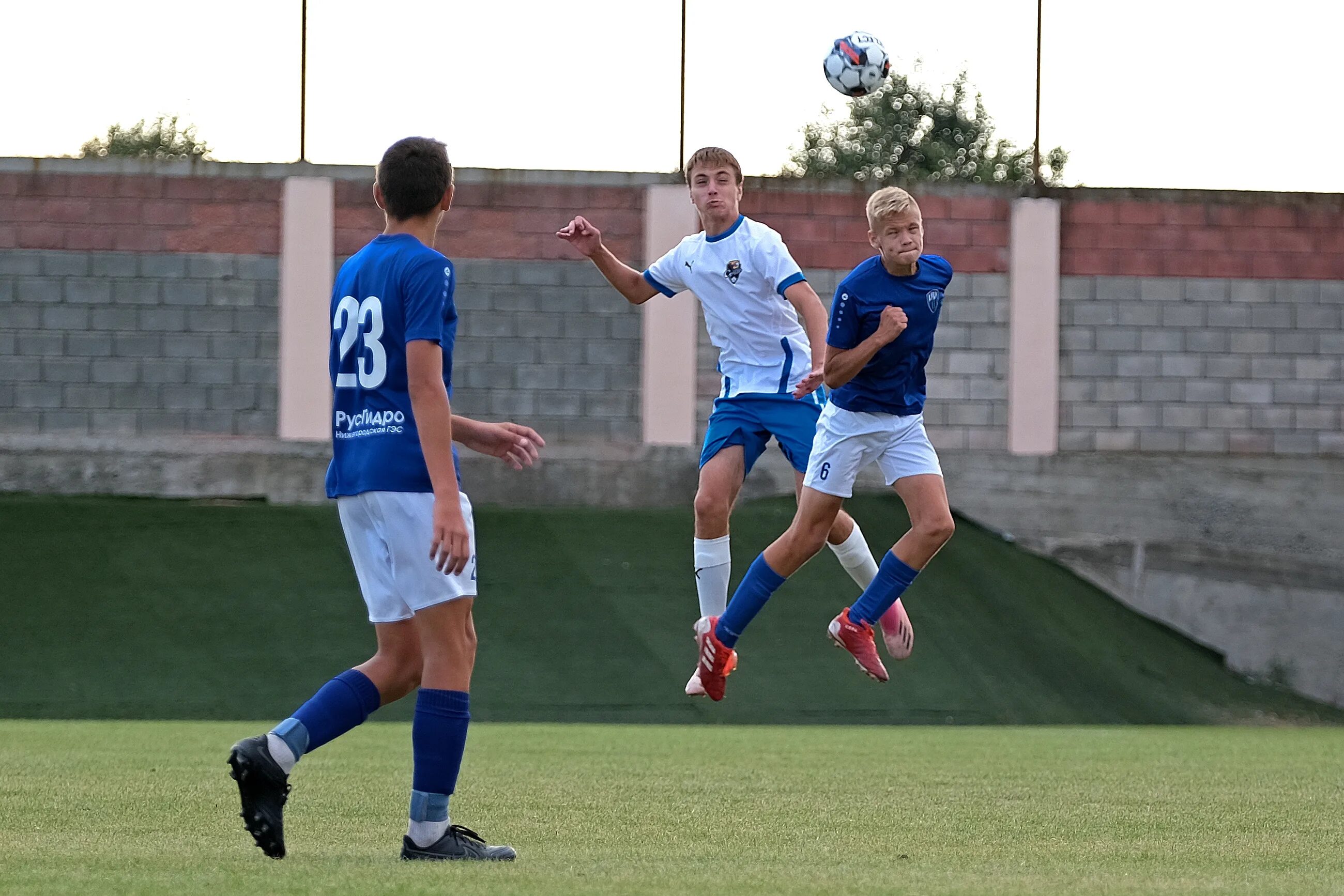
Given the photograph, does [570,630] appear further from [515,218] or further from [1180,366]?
[1180,366]

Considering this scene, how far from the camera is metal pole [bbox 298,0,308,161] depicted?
674 inches

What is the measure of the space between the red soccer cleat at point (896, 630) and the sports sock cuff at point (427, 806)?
312cm

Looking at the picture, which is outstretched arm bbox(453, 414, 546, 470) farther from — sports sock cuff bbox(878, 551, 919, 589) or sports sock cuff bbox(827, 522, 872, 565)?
sports sock cuff bbox(827, 522, 872, 565)

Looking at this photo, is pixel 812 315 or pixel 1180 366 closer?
pixel 812 315

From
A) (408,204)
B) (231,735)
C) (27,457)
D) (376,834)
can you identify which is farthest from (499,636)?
(408,204)

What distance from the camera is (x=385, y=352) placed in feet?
13.6

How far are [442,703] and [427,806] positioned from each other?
0.86ft

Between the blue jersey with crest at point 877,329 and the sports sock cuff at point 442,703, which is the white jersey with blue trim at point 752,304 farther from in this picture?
the sports sock cuff at point 442,703

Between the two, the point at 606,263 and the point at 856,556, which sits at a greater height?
the point at 606,263

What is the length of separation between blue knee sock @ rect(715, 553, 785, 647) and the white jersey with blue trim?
0.79m

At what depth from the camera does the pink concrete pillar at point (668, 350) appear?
17.0 meters

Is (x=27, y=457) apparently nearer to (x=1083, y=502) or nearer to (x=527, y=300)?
(x=527, y=300)

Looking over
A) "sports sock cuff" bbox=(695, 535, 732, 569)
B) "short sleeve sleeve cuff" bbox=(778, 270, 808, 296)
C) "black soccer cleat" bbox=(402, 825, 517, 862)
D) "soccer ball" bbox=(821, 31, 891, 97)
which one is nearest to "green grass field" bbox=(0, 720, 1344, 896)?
"black soccer cleat" bbox=(402, 825, 517, 862)

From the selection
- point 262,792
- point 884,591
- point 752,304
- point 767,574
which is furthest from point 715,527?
point 262,792
